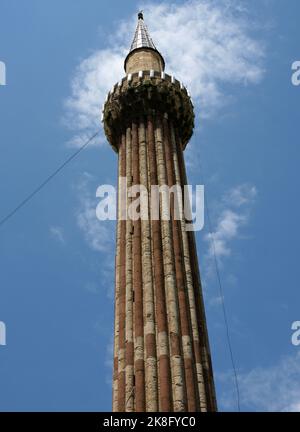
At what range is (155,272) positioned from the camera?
16.8m

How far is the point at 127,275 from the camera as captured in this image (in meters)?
17.3

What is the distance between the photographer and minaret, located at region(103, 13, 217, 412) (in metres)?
14.5

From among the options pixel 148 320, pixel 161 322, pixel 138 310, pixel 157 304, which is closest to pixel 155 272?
pixel 157 304

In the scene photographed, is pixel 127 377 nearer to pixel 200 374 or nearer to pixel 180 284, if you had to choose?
pixel 200 374

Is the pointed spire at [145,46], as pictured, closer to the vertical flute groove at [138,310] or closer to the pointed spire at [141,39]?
the pointed spire at [141,39]

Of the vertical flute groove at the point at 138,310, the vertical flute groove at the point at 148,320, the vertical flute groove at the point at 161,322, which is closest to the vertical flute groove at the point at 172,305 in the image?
the vertical flute groove at the point at 161,322

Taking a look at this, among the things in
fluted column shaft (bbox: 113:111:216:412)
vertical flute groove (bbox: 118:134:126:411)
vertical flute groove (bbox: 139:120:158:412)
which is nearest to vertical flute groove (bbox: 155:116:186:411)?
fluted column shaft (bbox: 113:111:216:412)

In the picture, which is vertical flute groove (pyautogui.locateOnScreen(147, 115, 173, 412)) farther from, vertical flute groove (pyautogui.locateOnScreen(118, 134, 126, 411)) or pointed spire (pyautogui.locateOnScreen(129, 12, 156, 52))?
pointed spire (pyautogui.locateOnScreen(129, 12, 156, 52))

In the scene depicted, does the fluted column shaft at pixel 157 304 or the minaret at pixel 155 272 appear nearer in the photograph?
the fluted column shaft at pixel 157 304

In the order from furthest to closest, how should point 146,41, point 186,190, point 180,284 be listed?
point 146,41 < point 186,190 < point 180,284

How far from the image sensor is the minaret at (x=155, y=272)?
14.5m
